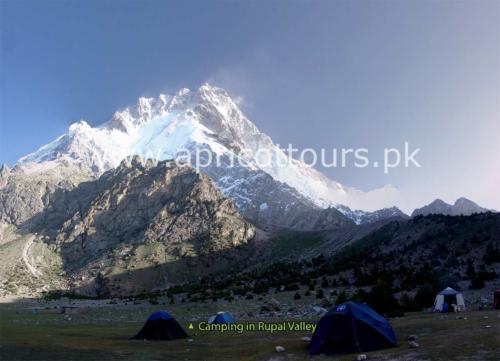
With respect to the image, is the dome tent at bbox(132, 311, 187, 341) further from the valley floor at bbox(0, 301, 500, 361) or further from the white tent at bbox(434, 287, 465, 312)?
the white tent at bbox(434, 287, 465, 312)

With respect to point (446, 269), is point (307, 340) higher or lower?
lower

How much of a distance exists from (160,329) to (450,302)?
21.8m

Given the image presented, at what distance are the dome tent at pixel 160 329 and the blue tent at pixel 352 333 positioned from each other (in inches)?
482

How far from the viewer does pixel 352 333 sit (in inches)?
800

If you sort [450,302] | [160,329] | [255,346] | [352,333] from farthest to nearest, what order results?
[450,302] < [160,329] < [255,346] < [352,333]

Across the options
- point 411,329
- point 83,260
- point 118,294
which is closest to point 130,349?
point 411,329

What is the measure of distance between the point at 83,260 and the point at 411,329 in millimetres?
182206

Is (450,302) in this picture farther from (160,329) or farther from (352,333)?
(160,329)

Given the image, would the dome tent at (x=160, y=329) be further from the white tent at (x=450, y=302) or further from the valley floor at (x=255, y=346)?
the white tent at (x=450, y=302)

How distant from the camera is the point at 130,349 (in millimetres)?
24500

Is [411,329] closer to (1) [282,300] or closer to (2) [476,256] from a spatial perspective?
(1) [282,300]

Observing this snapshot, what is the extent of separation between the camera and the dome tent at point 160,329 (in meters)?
29.7

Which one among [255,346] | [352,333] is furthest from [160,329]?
[352,333]

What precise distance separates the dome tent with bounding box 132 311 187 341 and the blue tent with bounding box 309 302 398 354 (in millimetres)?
12247
